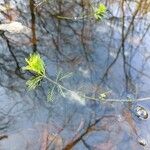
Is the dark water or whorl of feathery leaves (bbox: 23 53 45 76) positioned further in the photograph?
whorl of feathery leaves (bbox: 23 53 45 76)

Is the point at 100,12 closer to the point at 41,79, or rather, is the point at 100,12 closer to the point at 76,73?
the point at 76,73

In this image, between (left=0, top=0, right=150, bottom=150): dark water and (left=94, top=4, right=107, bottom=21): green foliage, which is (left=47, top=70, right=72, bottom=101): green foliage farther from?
(left=94, top=4, right=107, bottom=21): green foliage

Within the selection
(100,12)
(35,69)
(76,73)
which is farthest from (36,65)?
(100,12)

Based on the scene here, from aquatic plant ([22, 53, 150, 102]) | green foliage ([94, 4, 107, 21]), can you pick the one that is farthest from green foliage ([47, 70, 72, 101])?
green foliage ([94, 4, 107, 21])

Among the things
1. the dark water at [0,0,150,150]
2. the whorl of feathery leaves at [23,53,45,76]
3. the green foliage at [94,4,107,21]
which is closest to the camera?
the dark water at [0,0,150,150]

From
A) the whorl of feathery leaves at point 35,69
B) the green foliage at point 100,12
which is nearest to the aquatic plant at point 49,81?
the whorl of feathery leaves at point 35,69

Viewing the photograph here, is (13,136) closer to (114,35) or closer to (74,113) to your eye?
(74,113)

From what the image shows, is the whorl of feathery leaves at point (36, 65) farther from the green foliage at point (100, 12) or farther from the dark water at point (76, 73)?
the green foliage at point (100, 12)
